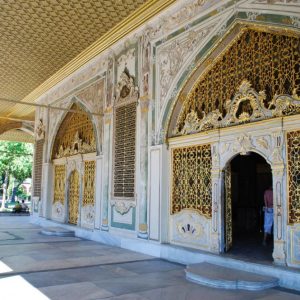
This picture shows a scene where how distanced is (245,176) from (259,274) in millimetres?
4308

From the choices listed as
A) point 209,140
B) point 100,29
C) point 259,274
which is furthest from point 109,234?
point 100,29

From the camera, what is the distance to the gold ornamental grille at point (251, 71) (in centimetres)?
380

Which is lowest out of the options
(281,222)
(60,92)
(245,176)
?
(281,222)

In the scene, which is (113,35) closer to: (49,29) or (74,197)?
(49,29)

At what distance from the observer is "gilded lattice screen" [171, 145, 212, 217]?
181 inches

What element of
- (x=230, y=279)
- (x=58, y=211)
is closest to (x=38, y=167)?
(x=58, y=211)

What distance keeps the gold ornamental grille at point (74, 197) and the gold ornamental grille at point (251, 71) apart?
12.5 feet

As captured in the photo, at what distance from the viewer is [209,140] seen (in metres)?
4.56

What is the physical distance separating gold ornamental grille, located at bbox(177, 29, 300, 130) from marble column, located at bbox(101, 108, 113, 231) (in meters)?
1.89

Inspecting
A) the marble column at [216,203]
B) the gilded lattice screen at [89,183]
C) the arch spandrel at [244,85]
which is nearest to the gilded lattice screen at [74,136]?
the gilded lattice screen at [89,183]

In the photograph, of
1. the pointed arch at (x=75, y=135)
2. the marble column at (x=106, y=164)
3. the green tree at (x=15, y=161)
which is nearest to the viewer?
the marble column at (x=106, y=164)

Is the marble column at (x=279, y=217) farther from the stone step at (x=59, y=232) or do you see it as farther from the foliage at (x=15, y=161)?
the foliage at (x=15, y=161)

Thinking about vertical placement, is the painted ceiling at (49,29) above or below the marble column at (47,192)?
above

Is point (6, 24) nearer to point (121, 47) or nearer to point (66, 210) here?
point (121, 47)
